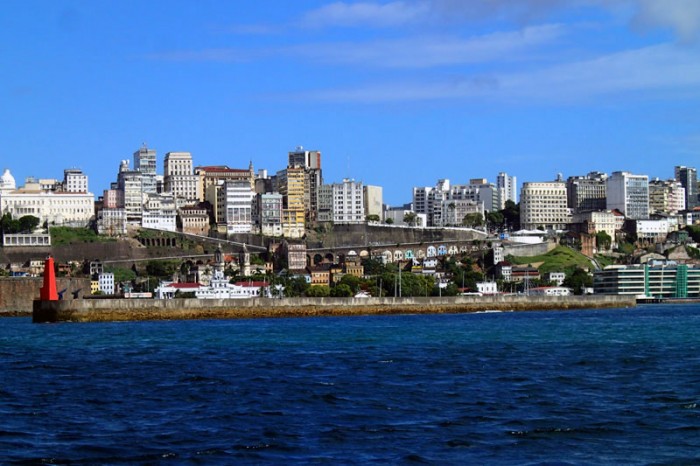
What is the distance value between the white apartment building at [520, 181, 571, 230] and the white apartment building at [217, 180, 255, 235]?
46.4m

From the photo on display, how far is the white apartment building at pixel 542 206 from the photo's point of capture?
184m

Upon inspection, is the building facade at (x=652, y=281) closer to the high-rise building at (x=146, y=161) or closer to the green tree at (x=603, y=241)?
the green tree at (x=603, y=241)

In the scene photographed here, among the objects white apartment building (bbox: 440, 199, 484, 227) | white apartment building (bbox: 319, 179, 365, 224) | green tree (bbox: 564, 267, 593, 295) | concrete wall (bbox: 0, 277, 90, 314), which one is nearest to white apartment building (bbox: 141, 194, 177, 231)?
white apartment building (bbox: 319, 179, 365, 224)

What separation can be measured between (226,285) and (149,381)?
73768 millimetres

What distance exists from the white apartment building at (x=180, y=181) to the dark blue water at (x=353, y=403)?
422 ft

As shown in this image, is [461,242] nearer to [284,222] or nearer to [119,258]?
[284,222]

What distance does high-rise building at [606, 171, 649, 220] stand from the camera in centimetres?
18888

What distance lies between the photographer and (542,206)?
184 meters

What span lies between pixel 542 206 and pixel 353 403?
162 metres

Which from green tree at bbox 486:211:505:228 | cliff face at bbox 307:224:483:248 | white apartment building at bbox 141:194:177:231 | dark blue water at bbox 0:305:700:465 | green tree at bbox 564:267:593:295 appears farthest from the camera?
green tree at bbox 486:211:505:228

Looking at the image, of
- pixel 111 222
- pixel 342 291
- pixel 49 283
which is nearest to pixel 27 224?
pixel 111 222

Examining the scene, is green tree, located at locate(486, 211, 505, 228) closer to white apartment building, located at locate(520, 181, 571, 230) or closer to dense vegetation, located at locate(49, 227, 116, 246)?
white apartment building, located at locate(520, 181, 571, 230)

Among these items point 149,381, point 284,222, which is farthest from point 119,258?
point 149,381

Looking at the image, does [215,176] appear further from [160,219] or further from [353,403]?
[353,403]
